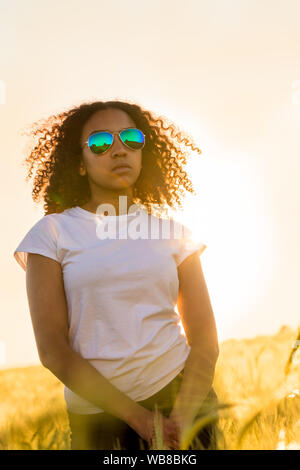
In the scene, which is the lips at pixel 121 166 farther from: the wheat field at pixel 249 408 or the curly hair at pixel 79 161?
the wheat field at pixel 249 408

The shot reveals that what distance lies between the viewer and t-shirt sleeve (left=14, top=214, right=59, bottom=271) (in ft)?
5.71

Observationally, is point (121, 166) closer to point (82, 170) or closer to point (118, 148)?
point (118, 148)

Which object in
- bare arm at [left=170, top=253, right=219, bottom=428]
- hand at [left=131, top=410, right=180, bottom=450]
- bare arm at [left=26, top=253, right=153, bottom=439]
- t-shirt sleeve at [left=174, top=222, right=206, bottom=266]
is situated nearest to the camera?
hand at [left=131, top=410, right=180, bottom=450]

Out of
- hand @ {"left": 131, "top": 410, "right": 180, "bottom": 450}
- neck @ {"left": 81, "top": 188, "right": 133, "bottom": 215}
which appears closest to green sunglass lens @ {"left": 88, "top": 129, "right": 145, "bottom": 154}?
neck @ {"left": 81, "top": 188, "right": 133, "bottom": 215}

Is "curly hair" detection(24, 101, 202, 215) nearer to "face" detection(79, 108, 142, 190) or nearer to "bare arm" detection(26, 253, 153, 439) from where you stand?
"face" detection(79, 108, 142, 190)

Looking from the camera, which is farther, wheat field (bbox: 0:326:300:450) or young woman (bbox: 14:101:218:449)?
young woman (bbox: 14:101:218:449)

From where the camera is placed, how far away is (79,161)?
2277mm

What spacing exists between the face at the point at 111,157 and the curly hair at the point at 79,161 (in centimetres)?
10

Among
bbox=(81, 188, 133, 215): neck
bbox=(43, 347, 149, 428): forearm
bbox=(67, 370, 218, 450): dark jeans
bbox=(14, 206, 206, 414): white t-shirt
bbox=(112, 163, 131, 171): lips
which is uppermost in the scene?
bbox=(112, 163, 131, 171): lips

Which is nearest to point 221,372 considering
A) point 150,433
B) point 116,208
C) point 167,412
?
point 167,412

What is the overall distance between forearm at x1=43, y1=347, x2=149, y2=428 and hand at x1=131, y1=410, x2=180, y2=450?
0.13 ft

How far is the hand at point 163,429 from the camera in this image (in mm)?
1411

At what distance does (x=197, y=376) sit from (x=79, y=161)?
1.11 metres
